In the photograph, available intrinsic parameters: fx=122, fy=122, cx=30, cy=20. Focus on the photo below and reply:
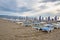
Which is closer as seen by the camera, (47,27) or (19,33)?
(19,33)

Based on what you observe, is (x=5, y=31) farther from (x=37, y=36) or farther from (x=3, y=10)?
(x=37, y=36)

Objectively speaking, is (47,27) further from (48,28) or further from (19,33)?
(19,33)

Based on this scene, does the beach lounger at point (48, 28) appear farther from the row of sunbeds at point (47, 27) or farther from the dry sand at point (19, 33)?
the dry sand at point (19, 33)

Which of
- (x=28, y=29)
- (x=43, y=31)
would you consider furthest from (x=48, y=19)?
(x=28, y=29)

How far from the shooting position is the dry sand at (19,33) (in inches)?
174

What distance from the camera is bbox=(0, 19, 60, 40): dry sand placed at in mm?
4418

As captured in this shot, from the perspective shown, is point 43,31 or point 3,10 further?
point 43,31

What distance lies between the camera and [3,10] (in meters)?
4.58

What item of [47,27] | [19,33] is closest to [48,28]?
[47,27]

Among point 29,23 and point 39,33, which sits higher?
point 29,23

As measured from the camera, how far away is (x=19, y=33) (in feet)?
15.4

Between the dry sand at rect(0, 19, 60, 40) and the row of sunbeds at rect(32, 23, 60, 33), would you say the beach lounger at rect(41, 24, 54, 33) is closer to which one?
the row of sunbeds at rect(32, 23, 60, 33)

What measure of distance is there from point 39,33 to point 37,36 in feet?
1.16

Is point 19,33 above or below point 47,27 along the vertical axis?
below
